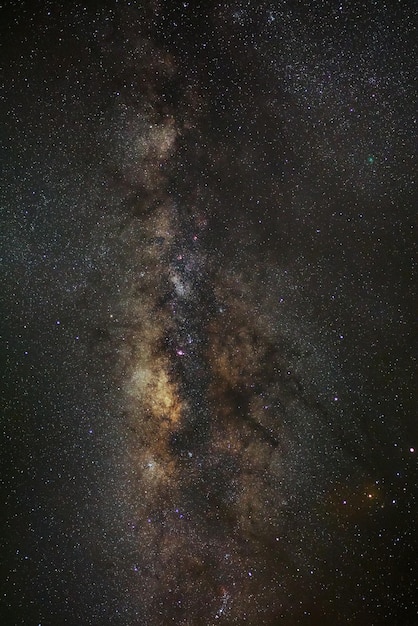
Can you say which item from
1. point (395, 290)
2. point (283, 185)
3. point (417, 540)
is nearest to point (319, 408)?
point (395, 290)

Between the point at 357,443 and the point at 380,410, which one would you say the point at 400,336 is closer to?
the point at 380,410

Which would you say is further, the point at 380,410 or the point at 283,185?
the point at 380,410

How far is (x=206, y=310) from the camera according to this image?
17.9ft

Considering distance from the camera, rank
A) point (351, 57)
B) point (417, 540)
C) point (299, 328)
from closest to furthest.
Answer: point (351, 57), point (299, 328), point (417, 540)

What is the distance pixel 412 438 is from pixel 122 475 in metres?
3.31

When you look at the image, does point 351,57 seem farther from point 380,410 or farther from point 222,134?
point 380,410

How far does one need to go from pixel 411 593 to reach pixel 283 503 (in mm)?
2107

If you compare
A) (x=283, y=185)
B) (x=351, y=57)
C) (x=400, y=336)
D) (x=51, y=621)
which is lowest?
(x=51, y=621)

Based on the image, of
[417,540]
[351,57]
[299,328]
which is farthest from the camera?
[417,540]

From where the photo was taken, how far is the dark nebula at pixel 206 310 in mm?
5070

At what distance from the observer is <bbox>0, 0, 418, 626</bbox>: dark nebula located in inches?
200

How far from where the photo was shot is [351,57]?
5031 mm

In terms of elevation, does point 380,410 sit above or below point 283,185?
below

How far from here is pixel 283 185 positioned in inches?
209
